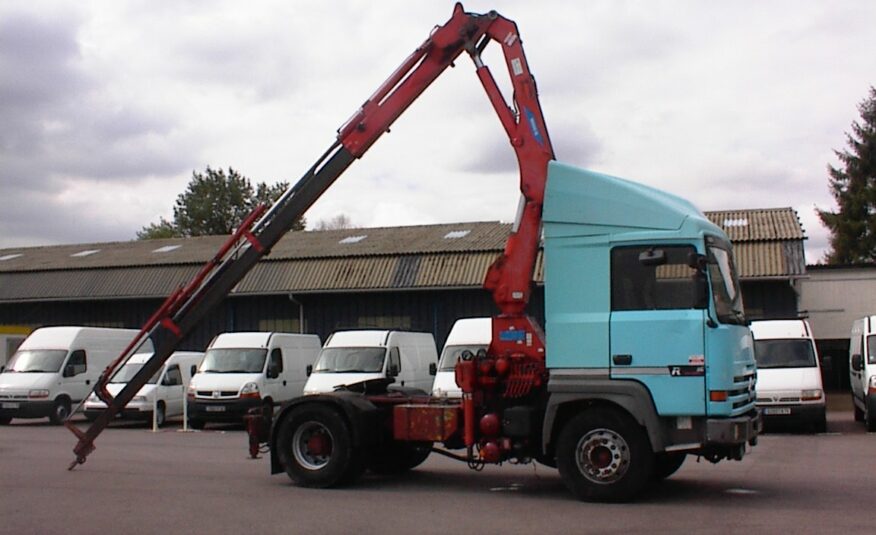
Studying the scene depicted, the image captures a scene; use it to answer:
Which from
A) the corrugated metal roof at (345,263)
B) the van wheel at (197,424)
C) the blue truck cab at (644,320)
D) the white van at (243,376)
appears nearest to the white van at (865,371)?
the corrugated metal roof at (345,263)

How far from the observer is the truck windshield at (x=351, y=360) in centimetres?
2373

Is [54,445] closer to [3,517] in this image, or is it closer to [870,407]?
[3,517]

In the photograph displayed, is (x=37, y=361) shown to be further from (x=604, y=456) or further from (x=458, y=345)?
(x=604, y=456)

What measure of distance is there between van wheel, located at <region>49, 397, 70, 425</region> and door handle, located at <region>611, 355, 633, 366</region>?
18.2 meters

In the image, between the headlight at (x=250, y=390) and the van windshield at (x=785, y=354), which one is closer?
the van windshield at (x=785, y=354)

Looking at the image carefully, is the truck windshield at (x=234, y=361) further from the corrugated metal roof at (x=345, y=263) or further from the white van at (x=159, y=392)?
the corrugated metal roof at (x=345, y=263)

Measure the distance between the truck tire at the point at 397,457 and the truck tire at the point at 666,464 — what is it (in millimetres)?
2864

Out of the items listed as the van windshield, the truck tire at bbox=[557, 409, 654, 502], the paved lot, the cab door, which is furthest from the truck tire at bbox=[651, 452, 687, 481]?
the van windshield

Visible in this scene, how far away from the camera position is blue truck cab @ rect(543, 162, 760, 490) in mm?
10758

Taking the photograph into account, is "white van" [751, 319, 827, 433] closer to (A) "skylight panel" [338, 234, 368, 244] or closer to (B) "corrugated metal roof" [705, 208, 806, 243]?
(B) "corrugated metal roof" [705, 208, 806, 243]

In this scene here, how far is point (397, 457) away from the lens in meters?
13.9

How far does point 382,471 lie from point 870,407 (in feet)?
35.8

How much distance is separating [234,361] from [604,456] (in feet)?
50.2

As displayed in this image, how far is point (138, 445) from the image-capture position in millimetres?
19203
